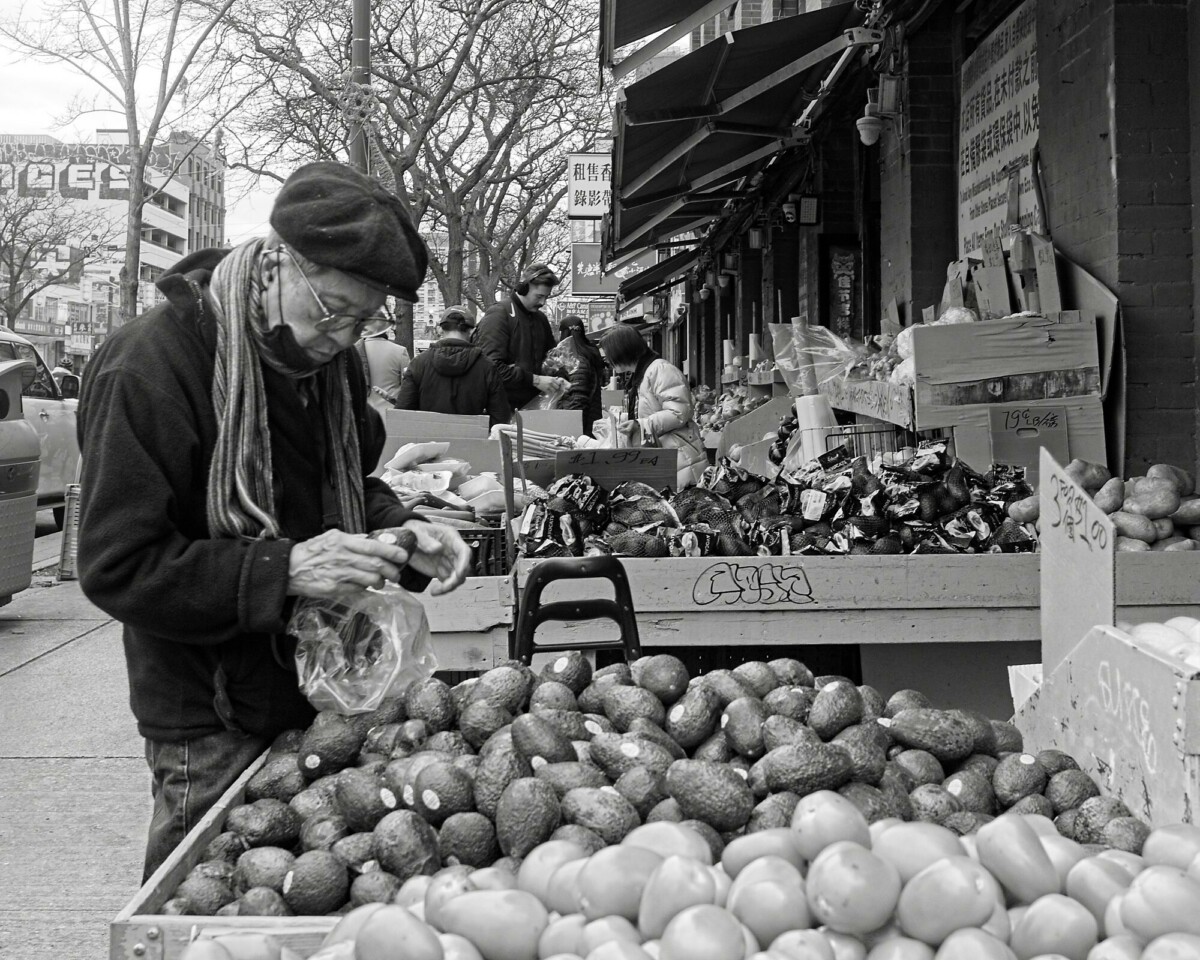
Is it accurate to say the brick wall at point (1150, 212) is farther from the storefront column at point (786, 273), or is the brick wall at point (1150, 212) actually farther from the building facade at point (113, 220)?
the building facade at point (113, 220)

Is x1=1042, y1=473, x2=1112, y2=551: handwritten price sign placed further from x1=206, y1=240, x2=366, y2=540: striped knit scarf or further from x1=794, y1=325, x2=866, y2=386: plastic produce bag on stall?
x1=794, y1=325, x2=866, y2=386: plastic produce bag on stall

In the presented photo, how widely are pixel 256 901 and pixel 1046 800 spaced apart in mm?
1470

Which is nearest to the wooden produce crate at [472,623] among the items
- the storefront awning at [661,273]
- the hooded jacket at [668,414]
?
the hooded jacket at [668,414]

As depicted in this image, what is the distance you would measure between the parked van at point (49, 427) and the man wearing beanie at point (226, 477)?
11.4 m

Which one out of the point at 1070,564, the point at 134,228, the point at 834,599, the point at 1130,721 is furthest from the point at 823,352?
the point at 134,228

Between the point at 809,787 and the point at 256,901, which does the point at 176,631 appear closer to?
the point at 256,901

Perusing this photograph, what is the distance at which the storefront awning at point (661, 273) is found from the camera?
909 inches

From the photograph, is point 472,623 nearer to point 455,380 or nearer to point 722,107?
point 455,380

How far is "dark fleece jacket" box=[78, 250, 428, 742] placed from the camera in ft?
7.27

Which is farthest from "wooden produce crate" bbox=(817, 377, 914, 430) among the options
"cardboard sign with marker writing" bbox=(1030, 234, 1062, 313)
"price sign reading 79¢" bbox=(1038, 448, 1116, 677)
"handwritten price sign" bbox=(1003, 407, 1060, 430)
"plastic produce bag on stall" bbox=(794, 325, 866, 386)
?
"price sign reading 79¢" bbox=(1038, 448, 1116, 677)

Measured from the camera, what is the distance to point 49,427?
44.1ft

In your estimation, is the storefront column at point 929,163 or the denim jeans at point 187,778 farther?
the storefront column at point 929,163

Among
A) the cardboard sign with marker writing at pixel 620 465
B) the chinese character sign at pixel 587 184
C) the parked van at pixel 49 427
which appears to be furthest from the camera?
the chinese character sign at pixel 587 184

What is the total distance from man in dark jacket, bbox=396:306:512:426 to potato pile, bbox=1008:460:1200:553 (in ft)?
17.1
